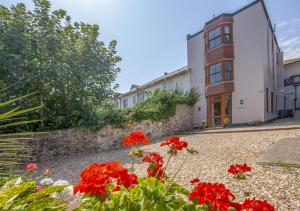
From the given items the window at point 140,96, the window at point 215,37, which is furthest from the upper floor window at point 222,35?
the window at point 140,96

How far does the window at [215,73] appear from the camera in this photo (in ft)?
46.2

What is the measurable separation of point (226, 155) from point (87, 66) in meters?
6.93

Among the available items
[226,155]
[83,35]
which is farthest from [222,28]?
[226,155]

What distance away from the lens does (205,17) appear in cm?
1541

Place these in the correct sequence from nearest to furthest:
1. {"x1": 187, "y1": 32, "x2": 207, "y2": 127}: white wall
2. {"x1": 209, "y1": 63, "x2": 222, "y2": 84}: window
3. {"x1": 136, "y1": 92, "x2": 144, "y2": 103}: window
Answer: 1. {"x1": 209, "y1": 63, "x2": 222, "y2": 84}: window
2. {"x1": 187, "y1": 32, "x2": 207, "y2": 127}: white wall
3. {"x1": 136, "y1": 92, "x2": 144, "y2": 103}: window

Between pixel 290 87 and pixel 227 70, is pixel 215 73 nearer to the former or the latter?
pixel 227 70

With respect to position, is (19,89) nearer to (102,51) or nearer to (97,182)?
(102,51)

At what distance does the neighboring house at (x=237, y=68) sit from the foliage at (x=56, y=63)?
26.3 feet

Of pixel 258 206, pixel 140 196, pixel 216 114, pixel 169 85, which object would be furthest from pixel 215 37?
pixel 140 196

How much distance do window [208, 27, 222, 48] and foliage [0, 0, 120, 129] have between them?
325 inches

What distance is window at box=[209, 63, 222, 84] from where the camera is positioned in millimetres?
14070

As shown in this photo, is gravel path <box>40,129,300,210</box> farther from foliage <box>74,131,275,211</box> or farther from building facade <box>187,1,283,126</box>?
building facade <box>187,1,283,126</box>

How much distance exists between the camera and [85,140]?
8.66 m

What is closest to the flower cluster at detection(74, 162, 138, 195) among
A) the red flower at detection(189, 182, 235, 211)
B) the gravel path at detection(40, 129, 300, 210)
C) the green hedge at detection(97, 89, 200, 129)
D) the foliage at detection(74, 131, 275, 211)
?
the foliage at detection(74, 131, 275, 211)
